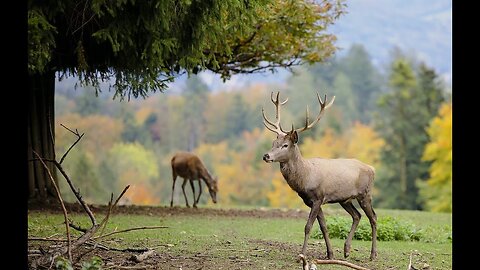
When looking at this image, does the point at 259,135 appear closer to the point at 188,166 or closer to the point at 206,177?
the point at 206,177

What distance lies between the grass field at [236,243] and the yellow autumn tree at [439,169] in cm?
1997

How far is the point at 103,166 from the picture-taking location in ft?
181

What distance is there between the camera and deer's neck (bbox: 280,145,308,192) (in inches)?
383

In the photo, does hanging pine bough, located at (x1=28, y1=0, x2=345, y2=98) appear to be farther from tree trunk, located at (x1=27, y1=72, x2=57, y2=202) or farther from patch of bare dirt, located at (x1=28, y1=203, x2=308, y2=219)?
patch of bare dirt, located at (x1=28, y1=203, x2=308, y2=219)

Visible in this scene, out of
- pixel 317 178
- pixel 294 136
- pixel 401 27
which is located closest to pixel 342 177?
pixel 317 178

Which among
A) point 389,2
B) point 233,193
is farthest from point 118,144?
point 389,2

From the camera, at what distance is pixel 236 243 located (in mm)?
11531

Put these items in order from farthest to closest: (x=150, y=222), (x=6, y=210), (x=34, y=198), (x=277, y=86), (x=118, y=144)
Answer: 1. (x=277, y=86)
2. (x=118, y=144)
3. (x=34, y=198)
4. (x=150, y=222)
5. (x=6, y=210)

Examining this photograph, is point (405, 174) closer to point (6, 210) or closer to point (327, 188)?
point (327, 188)

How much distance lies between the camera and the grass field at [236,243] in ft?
31.5

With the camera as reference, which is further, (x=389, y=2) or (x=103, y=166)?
(x=389, y=2)

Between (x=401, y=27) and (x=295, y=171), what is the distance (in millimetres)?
112514

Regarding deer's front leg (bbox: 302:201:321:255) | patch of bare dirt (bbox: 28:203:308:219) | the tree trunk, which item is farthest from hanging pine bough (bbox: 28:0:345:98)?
patch of bare dirt (bbox: 28:203:308:219)

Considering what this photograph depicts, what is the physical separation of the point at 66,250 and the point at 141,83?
2.59 metres
